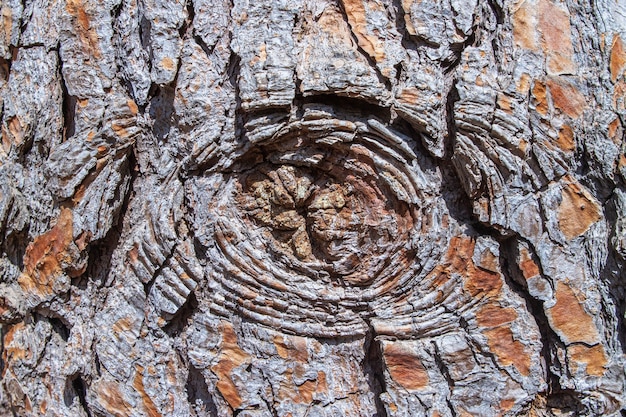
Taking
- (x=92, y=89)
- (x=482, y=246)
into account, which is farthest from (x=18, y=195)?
(x=482, y=246)

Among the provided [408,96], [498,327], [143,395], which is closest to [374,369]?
[498,327]

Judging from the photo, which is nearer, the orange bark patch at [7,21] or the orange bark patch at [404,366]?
the orange bark patch at [404,366]

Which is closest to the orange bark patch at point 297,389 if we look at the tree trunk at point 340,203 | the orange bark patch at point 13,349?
the tree trunk at point 340,203

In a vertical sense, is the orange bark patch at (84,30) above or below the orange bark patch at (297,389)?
above

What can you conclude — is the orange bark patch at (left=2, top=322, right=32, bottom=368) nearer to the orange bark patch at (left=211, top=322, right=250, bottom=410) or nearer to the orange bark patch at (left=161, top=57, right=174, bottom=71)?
the orange bark patch at (left=211, top=322, right=250, bottom=410)

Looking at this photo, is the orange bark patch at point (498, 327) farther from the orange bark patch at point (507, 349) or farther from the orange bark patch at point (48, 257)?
the orange bark patch at point (48, 257)

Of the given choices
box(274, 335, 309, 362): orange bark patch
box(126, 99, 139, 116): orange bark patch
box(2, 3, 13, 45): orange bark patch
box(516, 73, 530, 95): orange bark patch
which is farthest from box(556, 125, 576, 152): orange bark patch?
box(2, 3, 13, 45): orange bark patch
